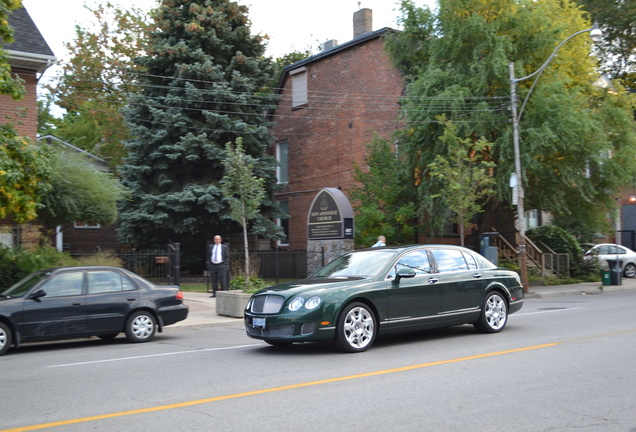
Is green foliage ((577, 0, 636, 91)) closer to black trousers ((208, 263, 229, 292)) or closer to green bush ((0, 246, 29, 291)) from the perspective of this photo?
black trousers ((208, 263, 229, 292))

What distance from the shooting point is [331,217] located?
70.7ft

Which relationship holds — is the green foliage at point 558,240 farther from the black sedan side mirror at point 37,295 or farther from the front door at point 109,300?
the black sedan side mirror at point 37,295

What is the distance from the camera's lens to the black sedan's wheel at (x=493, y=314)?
37.1 ft

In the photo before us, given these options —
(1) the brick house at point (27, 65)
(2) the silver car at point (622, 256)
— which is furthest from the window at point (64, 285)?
(2) the silver car at point (622, 256)

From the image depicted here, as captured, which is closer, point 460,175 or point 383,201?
point 460,175

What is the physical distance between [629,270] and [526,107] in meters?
12.7

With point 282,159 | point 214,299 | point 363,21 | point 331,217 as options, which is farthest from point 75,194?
point 363,21

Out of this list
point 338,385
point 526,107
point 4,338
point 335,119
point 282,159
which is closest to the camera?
point 338,385

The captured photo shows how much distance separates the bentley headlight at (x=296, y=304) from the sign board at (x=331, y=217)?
1184cm

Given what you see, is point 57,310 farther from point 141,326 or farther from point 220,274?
point 220,274

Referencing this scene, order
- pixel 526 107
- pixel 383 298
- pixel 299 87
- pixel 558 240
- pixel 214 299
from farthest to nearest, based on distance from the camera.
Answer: pixel 299 87 → pixel 558 240 → pixel 526 107 → pixel 214 299 → pixel 383 298

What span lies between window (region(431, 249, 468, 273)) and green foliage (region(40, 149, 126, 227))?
1271 cm

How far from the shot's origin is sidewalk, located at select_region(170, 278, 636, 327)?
15288mm

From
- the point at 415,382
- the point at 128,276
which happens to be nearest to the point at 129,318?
the point at 128,276
